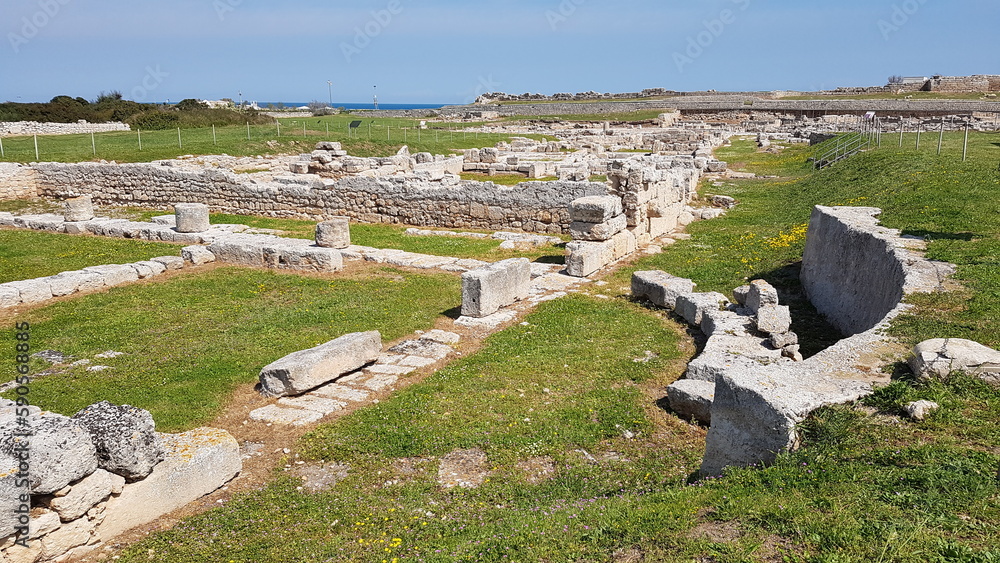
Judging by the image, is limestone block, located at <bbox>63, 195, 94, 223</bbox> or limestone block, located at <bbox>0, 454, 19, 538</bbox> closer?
limestone block, located at <bbox>0, 454, 19, 538</bbox>

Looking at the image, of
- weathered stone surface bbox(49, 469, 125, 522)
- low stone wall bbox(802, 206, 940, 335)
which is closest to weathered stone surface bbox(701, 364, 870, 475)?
low stone wall bbox(802, 206, 940, 335)

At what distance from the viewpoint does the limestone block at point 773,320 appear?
9133mm

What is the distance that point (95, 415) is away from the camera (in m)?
5.70

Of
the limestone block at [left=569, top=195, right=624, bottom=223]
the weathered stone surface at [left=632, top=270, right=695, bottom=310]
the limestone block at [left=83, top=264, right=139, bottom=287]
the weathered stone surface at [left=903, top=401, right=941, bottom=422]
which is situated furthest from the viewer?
the limestone block at [left=569, top=195, right=624, bottom=223]

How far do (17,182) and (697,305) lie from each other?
2557 cm

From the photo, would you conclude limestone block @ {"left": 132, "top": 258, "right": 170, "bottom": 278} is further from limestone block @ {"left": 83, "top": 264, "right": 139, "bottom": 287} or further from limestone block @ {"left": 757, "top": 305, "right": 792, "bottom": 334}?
limestone block @ {"left": 757, "top": 305, "right": 792, "bottom": 334}

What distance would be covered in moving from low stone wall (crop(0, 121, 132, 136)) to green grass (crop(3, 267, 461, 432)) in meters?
34.2

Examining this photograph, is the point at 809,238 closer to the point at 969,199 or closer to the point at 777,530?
the point at 969,199

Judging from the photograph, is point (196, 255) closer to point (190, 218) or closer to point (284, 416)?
point (190, 218)

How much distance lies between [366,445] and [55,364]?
517 centimetres

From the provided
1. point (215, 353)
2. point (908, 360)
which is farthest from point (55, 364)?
point (908, 360)

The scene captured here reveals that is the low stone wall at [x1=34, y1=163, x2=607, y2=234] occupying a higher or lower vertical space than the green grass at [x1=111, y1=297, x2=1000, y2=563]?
higher

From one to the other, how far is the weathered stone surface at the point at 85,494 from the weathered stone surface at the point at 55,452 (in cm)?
7

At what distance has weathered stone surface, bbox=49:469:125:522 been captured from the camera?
16.7ft
